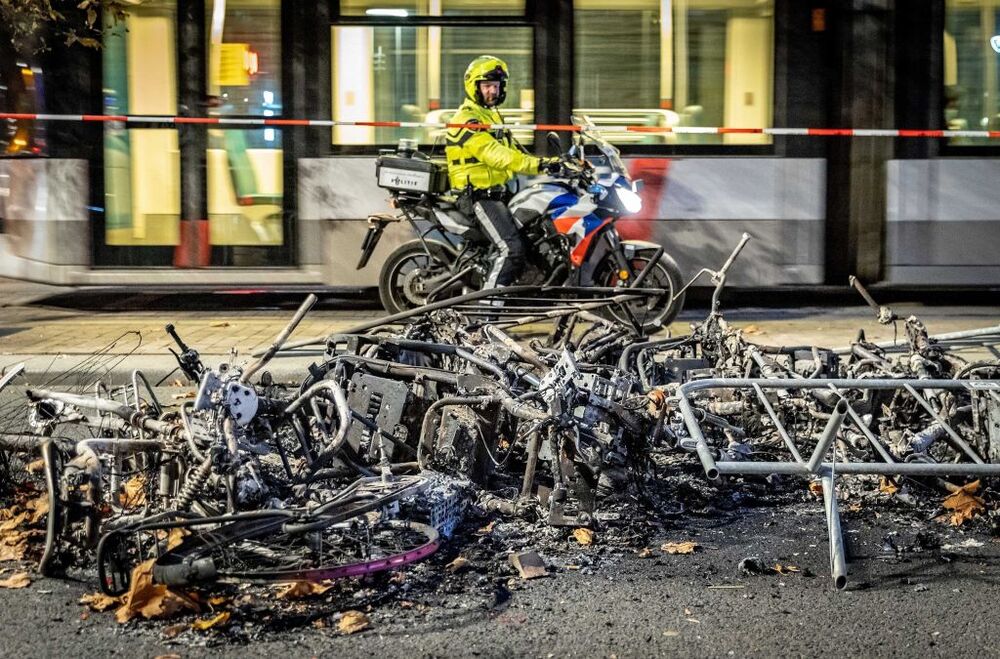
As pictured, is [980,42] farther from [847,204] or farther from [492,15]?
[492,15]

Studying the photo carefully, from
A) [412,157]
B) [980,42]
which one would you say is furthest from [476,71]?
[980,42]

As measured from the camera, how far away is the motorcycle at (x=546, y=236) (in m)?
10.3

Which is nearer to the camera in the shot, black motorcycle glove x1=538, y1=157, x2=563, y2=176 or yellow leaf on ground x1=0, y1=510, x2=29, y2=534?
yellow leaf on ground x1=0, y1=510, x2=29, y2=534

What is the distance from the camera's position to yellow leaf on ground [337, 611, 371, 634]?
4.02m

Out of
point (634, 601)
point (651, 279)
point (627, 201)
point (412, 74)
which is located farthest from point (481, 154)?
point (634, 601)

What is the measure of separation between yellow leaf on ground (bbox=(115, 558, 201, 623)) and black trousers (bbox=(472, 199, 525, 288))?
20.3 feet

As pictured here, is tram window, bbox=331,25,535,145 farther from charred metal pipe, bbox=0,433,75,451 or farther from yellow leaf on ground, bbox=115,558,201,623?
yellow leaf on ground, bbox=115,558,201,623

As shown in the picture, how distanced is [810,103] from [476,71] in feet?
10.6

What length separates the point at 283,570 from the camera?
161 inches

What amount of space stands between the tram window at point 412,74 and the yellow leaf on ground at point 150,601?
7.68m

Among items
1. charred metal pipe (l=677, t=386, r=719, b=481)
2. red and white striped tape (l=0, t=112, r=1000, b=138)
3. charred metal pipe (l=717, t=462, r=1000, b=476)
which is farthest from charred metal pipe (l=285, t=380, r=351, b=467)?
red and white striped tape (l=0, t=112, r=1000, b=138)

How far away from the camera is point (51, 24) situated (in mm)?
11602

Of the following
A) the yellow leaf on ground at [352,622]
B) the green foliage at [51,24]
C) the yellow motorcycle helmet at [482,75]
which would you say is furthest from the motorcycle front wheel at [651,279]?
the yellow leaf on ground at [352,622]

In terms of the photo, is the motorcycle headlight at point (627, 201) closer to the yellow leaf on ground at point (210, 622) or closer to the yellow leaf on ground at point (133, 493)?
the yellow leaf on ground at point (133, 493)
